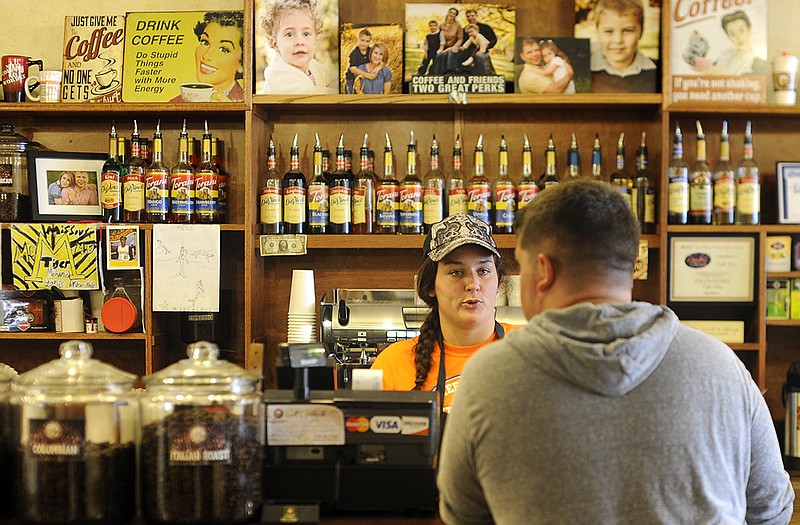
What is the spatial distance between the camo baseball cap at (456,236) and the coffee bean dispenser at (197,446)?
1.19 metres

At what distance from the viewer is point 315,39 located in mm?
3590

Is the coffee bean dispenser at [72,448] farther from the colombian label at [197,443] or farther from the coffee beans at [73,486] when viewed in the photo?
the colombian label at [197,443]

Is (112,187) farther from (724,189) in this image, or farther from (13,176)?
(724,189)

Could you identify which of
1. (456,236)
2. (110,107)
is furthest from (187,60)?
(456,236)

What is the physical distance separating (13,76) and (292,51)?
1.12 meters

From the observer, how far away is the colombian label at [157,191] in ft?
11.6

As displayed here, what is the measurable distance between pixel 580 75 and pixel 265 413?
7.95 ft

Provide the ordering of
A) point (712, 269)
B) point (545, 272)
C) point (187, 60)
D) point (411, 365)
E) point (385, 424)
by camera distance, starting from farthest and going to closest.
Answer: point (187, 60)
point (712, 269)
point (411, 365)
point (385, 424)
point (545, 272)

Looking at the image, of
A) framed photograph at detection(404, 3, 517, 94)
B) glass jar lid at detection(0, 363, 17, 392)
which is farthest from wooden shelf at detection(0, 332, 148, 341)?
glass jar lid at detection(0, 363, 17, 392)

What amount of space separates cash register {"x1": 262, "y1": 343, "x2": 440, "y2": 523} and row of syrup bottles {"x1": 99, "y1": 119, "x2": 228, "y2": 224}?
2.15 metres

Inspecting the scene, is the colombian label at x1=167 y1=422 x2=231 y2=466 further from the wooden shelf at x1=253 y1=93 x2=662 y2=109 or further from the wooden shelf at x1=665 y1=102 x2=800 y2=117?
the wooden shelf at x1=665 y1=102 x2=800 y2=117

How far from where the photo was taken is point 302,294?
11.4ft

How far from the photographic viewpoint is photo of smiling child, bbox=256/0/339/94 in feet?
11.7

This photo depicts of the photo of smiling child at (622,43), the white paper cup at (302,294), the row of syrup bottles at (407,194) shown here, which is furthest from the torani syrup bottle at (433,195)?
the photo of smiling child at (622,43)
